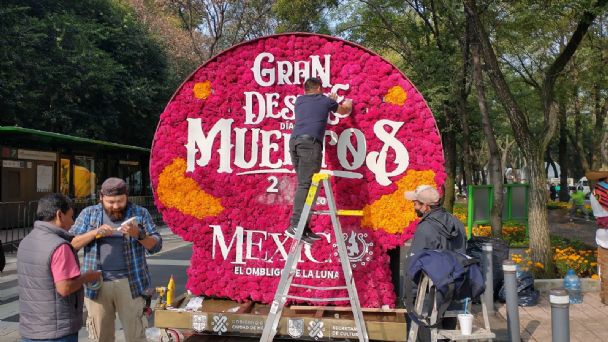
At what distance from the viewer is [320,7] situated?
19297 mm

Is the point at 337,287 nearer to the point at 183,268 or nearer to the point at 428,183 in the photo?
the point at 428,183

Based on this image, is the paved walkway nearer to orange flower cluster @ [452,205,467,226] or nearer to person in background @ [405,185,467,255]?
person in background @ [405,185,467,255]

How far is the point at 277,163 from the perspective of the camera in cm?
505

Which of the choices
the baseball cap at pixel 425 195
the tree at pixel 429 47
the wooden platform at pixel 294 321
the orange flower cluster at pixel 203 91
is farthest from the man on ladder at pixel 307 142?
the tree at pixel 429 47

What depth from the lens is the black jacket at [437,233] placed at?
4602 millimetres

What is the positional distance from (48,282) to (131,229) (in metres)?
0.73

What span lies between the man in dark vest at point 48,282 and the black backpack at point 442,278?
248 centimetres

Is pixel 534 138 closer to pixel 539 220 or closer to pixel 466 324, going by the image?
pixel 539 220

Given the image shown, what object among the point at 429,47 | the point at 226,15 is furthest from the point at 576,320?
the point at 226,15

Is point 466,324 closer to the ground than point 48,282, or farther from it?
closer to the ground

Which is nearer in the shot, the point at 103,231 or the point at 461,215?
the point at 103,231

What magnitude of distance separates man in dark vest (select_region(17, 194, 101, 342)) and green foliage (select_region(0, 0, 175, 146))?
18434mm

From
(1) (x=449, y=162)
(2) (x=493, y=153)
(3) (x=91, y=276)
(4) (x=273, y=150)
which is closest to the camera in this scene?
(3) (x=91, y=276)

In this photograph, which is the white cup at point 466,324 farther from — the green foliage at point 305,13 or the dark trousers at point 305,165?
the green foliage at point 305,13
